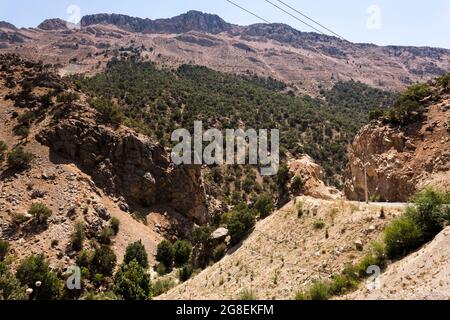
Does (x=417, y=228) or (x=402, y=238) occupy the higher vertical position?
(x=417, y=228)

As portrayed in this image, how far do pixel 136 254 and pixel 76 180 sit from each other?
9.39 metres

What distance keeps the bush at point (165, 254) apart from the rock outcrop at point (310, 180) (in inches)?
569

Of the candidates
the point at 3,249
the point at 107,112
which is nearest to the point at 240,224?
the point at 3,249

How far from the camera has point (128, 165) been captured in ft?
139

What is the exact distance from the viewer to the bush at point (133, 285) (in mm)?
24422

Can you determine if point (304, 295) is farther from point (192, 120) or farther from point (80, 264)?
point (192, 120)

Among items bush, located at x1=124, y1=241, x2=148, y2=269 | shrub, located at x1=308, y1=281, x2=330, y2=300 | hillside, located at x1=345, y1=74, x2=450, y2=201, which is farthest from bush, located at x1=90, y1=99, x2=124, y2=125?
shrub, located at x1=308, y1=281, x2=330, y2=300

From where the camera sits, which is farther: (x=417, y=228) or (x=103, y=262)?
(x=103, y=262)

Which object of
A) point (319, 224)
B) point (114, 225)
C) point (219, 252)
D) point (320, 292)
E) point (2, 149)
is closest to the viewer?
point (320, 292)

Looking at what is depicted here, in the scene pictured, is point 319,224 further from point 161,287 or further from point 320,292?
point 161,287

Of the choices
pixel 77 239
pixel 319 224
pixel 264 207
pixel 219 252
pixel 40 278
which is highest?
pixel 319 224

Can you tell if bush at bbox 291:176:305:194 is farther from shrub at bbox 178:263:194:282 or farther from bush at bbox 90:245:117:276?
bush at bbox 90:245:117:276

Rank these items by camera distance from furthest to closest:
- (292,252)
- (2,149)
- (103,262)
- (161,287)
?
(2,149), (103,262), (161,287), (292,252)

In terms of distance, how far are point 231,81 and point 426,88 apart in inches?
3190
